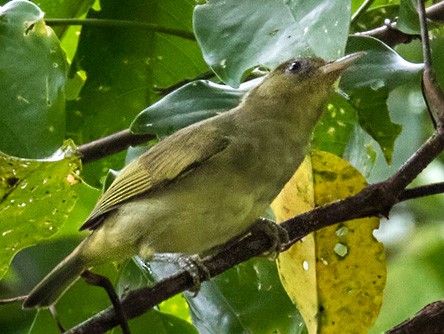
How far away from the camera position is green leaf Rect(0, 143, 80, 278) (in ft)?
5.83

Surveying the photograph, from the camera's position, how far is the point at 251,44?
6.12 feet

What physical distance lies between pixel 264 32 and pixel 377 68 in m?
0.25

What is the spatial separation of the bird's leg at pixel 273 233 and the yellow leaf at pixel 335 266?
4 cm

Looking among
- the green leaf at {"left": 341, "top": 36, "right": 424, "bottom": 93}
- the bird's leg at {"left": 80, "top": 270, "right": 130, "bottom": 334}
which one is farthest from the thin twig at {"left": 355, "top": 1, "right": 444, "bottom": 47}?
the bird's leg at {"left": 80, "top": 270, "right": 130, "bottom": 334}

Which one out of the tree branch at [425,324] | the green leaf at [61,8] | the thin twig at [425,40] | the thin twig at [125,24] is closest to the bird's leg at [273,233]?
the tree branch at [425,324]

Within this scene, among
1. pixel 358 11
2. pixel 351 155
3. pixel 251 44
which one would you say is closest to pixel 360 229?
pixel 351 155

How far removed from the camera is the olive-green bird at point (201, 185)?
6.95 feet

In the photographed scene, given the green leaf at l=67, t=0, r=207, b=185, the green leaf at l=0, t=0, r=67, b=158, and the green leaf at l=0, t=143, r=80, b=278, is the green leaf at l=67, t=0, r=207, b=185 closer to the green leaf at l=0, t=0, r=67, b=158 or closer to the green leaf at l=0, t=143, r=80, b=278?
the green leaf at l=0, t=0, r=67, b=158

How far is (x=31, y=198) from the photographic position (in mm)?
1815

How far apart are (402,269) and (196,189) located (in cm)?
80

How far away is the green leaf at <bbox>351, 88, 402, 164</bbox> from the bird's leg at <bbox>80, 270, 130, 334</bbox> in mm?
849

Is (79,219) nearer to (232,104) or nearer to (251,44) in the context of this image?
(232,104)

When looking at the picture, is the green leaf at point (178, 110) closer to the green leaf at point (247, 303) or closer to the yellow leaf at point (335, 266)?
the yellow leaf at point (335, 266)

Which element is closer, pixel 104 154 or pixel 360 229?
pixel 360 229
